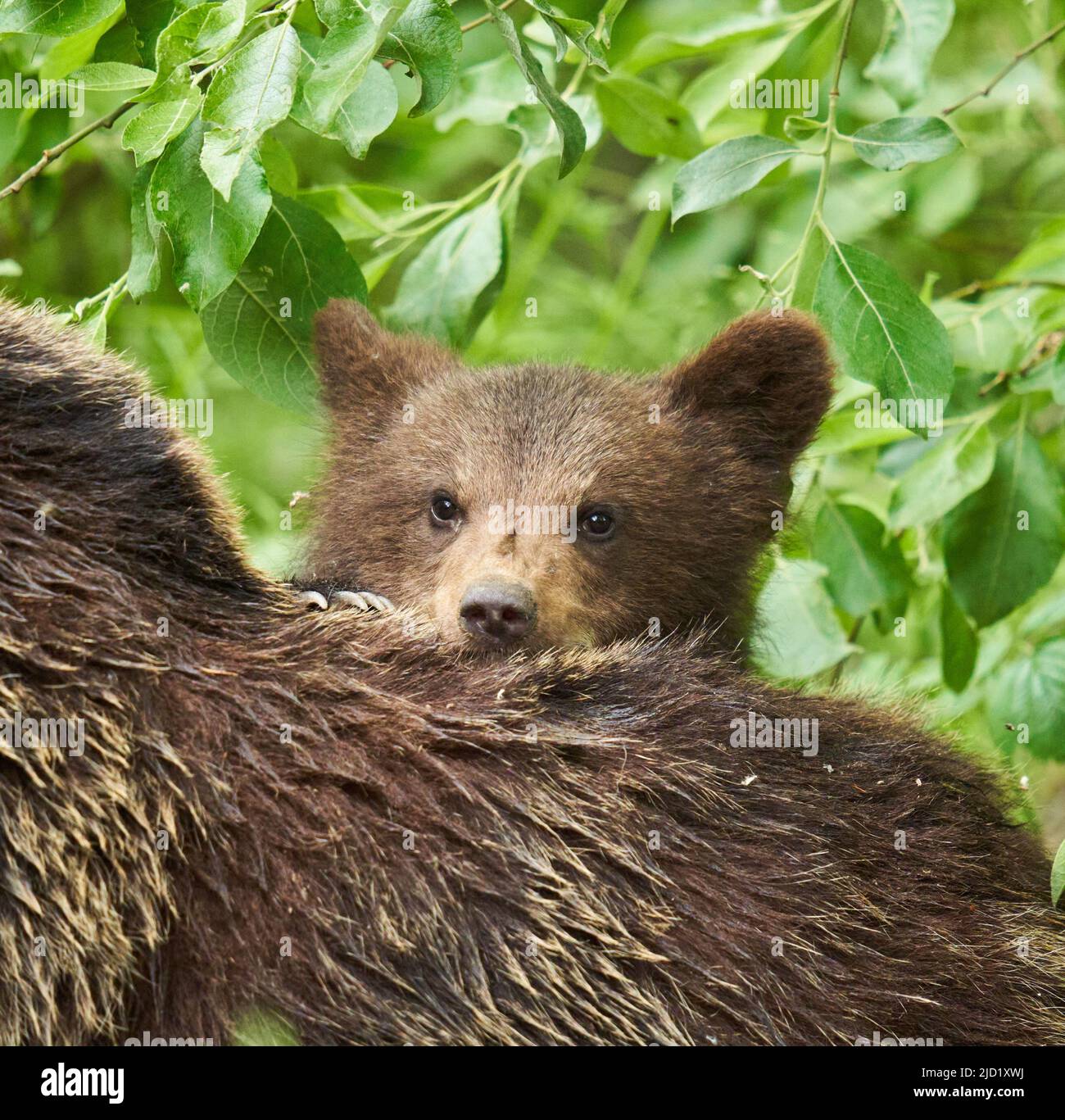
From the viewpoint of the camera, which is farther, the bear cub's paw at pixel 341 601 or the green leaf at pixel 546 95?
the bear cub's paw at pixel 341 601

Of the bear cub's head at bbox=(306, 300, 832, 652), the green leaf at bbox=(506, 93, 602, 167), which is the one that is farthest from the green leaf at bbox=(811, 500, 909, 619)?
the green leaf at bbox=(506, 93, 602, 167)

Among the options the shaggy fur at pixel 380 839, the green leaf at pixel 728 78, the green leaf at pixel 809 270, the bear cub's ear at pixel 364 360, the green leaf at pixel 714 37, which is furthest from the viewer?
the green leaf at pixel 728 78

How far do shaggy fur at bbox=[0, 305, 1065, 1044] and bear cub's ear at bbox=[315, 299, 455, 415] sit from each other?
1.53m

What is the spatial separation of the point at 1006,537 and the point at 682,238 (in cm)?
363

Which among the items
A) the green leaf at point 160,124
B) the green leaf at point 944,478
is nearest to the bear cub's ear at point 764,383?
the green leaf at point 944,478

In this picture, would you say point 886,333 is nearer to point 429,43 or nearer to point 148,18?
point 429,43

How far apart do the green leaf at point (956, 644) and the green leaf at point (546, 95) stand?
212 cm

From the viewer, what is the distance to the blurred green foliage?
132 inches

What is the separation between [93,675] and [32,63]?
277cm

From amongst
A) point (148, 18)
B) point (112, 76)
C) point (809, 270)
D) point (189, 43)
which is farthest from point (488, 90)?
point (189, 43)

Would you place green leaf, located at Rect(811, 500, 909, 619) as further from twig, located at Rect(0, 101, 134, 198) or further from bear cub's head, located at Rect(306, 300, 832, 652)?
twig, located at Rect(0, 101, 134, 198)

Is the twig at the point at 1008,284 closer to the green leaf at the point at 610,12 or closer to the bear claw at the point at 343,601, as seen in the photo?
the green leaf at the point at 610,12

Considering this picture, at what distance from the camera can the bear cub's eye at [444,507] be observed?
4.67 meters

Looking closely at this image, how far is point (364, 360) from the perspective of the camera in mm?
4824
